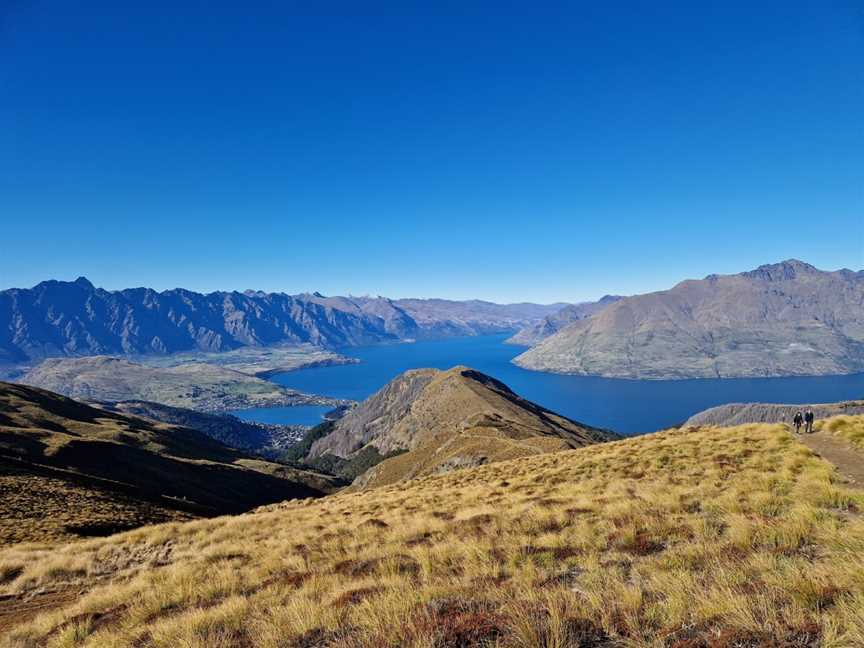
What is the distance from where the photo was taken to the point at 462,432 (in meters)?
105

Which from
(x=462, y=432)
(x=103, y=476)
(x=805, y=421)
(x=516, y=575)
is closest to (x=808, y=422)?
(x=805, y=421)

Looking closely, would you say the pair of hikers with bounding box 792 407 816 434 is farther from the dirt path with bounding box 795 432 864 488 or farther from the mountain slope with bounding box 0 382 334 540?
the mountain slope with bounding box 0 382 334 540

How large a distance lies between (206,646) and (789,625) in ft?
28.9

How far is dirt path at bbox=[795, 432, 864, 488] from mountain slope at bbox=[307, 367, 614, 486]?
39602 millimetres

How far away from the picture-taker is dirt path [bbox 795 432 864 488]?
1830 centimetres

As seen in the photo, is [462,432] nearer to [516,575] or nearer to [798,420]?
[798,420]

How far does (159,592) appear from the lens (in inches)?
443

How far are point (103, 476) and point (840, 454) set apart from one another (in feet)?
234

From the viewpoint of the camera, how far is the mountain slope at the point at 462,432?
76.3 m

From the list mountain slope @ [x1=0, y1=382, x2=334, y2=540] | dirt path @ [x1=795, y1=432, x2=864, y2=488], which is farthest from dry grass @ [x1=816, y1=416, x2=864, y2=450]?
mountain slope @ [x1=0, y1=382, x2=334, y2=540]

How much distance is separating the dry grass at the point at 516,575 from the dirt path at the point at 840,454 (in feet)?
3.27

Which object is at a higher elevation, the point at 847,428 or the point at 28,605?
the point at 847,428

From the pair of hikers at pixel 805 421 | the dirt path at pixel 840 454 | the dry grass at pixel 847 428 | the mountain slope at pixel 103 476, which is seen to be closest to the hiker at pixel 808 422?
the pair of hikers at pixel 805 421

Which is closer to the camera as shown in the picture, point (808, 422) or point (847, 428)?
point (847, 428)
